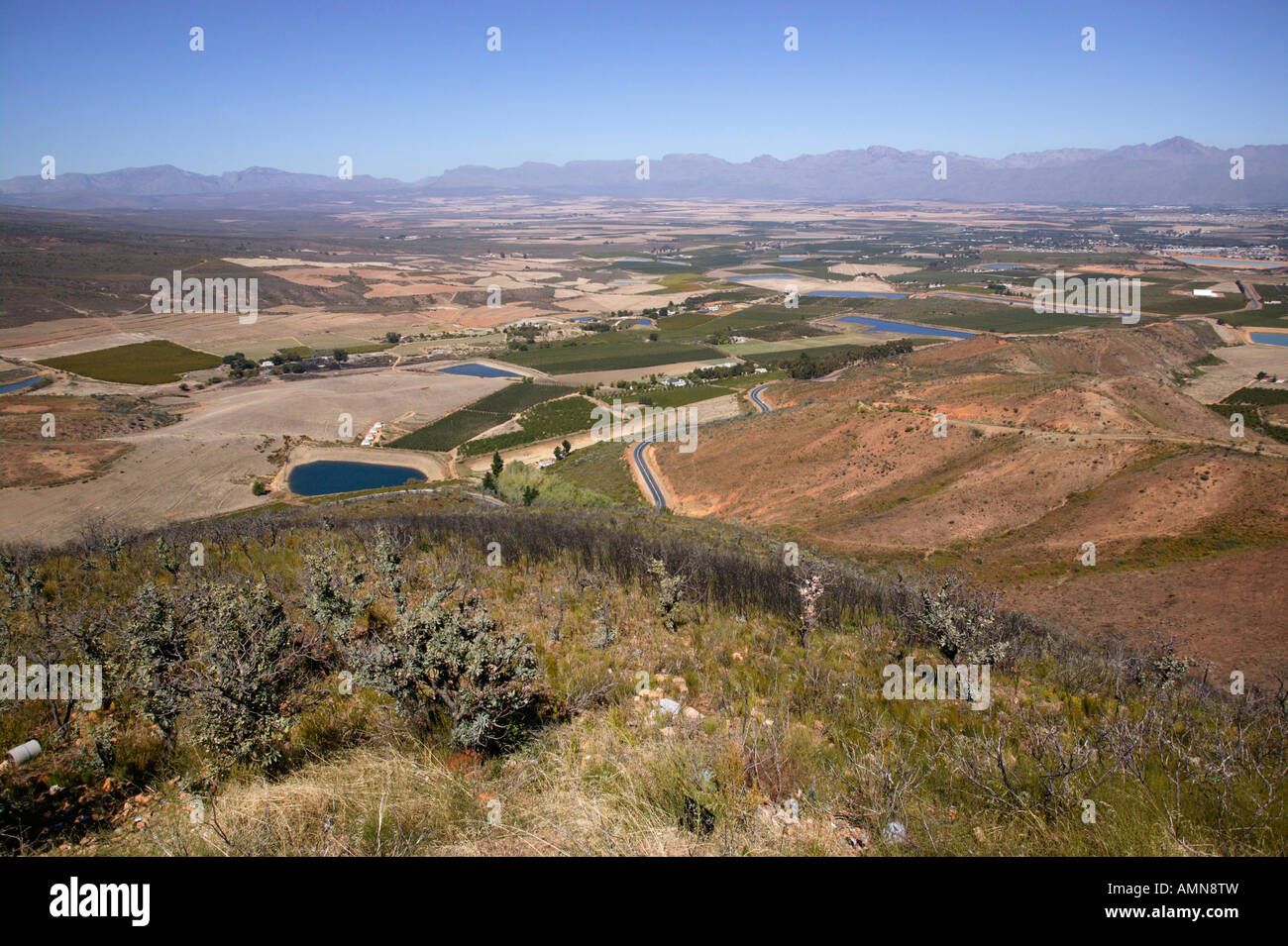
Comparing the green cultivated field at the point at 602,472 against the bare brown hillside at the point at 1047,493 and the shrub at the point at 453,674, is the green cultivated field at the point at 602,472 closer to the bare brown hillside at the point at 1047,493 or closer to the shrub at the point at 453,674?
the bare brown hillside at the point at 1047,493

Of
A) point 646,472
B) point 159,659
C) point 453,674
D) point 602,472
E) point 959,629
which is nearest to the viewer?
point 453,674

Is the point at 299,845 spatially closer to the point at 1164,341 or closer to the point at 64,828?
the point at 64,828

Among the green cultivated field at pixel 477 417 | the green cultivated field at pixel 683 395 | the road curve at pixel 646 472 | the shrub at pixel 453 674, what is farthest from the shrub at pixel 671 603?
the green cultivated field at pixel 683 395

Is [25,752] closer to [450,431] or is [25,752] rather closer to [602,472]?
[602,472]

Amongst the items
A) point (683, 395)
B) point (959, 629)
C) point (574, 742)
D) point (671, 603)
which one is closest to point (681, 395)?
point (683, 395)

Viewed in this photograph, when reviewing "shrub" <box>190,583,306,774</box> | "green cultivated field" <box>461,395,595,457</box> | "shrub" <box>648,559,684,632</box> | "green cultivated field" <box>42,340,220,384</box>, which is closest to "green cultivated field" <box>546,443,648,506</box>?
"green cultivated field" <box>461,395,595,457</box>
